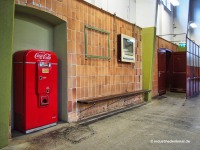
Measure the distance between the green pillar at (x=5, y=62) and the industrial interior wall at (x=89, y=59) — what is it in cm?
43

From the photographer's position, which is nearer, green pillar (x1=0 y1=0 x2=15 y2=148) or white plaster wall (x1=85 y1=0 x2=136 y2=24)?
green pillar (x1=0 y1=0 x2=15 y2=148)

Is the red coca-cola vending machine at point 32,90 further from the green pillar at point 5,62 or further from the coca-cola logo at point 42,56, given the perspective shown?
the green pillar at point 5,62

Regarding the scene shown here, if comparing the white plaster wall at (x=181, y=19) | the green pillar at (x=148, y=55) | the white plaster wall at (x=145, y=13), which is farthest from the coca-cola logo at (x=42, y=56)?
the white plaster wall at (x=181, y=19)

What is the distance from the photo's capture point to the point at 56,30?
412 cm

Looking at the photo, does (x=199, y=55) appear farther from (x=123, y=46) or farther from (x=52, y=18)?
(x=52, y=18)

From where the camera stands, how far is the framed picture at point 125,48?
5.51 metres

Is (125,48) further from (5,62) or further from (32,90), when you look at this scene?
(5,62)

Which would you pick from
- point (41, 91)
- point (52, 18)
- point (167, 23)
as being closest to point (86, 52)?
point (52, 18)

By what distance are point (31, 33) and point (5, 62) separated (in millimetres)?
1207

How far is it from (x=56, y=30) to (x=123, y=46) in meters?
2.18

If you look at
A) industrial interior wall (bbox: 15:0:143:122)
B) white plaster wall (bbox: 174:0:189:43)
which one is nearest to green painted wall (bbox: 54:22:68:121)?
industrial interior wall (bbox: 15:0:143:122)

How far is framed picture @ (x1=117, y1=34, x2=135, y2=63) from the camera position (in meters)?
5.51

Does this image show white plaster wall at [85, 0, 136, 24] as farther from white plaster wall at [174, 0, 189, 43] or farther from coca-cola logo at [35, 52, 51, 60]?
white plaster wall at [174, 0, 189, 43]

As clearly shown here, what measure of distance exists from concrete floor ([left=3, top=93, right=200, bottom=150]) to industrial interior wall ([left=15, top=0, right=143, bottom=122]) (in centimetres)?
65
